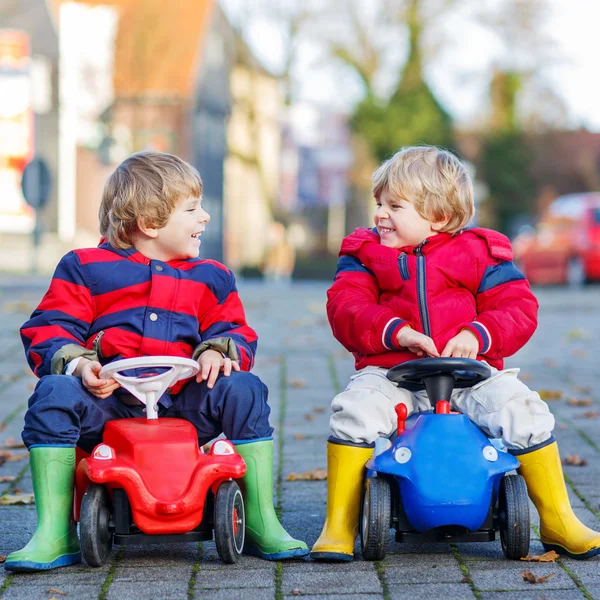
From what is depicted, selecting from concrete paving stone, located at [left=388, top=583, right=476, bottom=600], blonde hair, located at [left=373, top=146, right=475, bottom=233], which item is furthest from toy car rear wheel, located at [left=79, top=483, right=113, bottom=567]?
blonde hair, located at [left=373, top=146, right=475, bottom=233]

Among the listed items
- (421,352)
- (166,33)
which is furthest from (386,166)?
(166,33)

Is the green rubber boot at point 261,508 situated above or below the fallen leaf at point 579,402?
above

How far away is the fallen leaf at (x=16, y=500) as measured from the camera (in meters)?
4.15

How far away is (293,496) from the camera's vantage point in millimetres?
4273

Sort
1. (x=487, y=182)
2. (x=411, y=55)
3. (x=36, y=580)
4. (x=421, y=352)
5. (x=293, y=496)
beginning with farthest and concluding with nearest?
1. (x=487, y=182)
2. (x=411, y=55)
3. (x=293, y=496)
4. (x=421, y=352)
5. (x=36, y=580)

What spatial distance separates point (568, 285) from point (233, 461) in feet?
56.9

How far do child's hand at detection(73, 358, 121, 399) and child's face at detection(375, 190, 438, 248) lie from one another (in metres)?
1.02

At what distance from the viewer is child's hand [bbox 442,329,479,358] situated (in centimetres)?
341

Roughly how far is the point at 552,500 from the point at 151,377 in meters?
1.29

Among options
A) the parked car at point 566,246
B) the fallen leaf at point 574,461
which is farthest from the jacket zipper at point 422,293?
the parked car at point 566,246

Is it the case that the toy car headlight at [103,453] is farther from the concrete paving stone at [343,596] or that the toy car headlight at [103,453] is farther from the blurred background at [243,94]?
the blurred background at [243,94]

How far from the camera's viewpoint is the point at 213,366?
3412 millimetres

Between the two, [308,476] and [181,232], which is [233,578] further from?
[308,476]

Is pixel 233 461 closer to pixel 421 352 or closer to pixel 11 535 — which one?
pixel 421 352
